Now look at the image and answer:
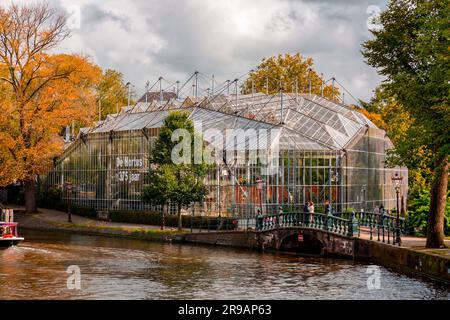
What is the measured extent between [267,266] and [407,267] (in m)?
7.18

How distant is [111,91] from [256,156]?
194 feet

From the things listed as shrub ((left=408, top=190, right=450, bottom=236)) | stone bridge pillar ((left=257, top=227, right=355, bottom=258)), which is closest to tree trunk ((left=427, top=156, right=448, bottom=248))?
stone bridge pillar ((left=257, top=227, right=355, bottom=258))

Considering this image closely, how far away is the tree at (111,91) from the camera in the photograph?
10681 centimetres

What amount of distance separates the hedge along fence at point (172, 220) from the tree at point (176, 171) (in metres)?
1.69

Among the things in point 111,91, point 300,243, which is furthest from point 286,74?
point 300,243

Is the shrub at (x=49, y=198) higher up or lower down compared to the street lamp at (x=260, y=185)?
lower down

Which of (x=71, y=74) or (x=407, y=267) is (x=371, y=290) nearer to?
(x=407, y=267)

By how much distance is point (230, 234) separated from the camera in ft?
164

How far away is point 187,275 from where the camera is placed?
3559cm

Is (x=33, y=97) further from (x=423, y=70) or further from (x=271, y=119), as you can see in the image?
(x=423, y=70)

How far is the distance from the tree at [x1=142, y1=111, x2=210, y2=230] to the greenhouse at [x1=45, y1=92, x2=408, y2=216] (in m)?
2.32

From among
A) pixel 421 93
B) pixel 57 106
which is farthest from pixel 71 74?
pixel 421 93

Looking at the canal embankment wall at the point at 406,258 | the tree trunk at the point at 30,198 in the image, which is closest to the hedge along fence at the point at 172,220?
the tree trunk at the point at 30,198

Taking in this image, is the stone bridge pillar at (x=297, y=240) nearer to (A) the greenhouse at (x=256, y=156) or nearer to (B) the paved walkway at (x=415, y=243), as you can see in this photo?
(B) the paved walkway at (x=415, y=243)
